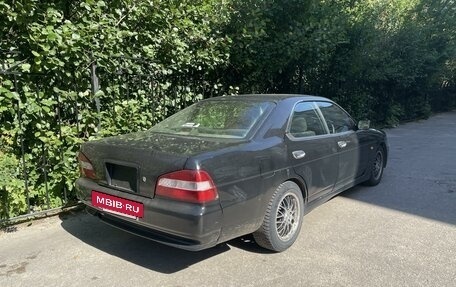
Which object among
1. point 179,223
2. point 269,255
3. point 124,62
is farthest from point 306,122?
point 124,62

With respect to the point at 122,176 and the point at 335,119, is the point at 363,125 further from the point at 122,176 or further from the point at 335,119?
the point at 122,176

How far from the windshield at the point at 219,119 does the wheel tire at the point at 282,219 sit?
2.17 feet

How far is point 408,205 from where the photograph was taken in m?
5.09

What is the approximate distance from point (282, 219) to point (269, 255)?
1.16ft

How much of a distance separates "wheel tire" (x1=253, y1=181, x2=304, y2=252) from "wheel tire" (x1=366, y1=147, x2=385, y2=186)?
240 cm

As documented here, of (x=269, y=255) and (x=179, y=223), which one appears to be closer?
(x=179, y=223)

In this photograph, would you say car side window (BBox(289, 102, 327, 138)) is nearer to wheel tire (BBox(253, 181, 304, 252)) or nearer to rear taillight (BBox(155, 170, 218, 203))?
wheel tire (BBox(253, 181, 304, 252))

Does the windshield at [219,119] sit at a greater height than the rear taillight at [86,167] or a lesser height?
greater

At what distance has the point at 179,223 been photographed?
292 cm

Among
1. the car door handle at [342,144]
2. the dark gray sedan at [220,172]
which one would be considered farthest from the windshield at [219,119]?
the car door handle at [342,144]

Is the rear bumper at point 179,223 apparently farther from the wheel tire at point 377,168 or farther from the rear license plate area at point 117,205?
the wheel tire at point 377,168

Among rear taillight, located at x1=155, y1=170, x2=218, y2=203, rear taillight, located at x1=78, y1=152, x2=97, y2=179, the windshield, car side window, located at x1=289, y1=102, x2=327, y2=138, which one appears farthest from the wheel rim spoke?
rear taillight, located at x1=78, y1=152, x2=97, y2=179

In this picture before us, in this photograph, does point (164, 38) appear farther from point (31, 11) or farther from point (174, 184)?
point (174, 184)

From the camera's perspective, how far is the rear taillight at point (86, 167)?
360cm
